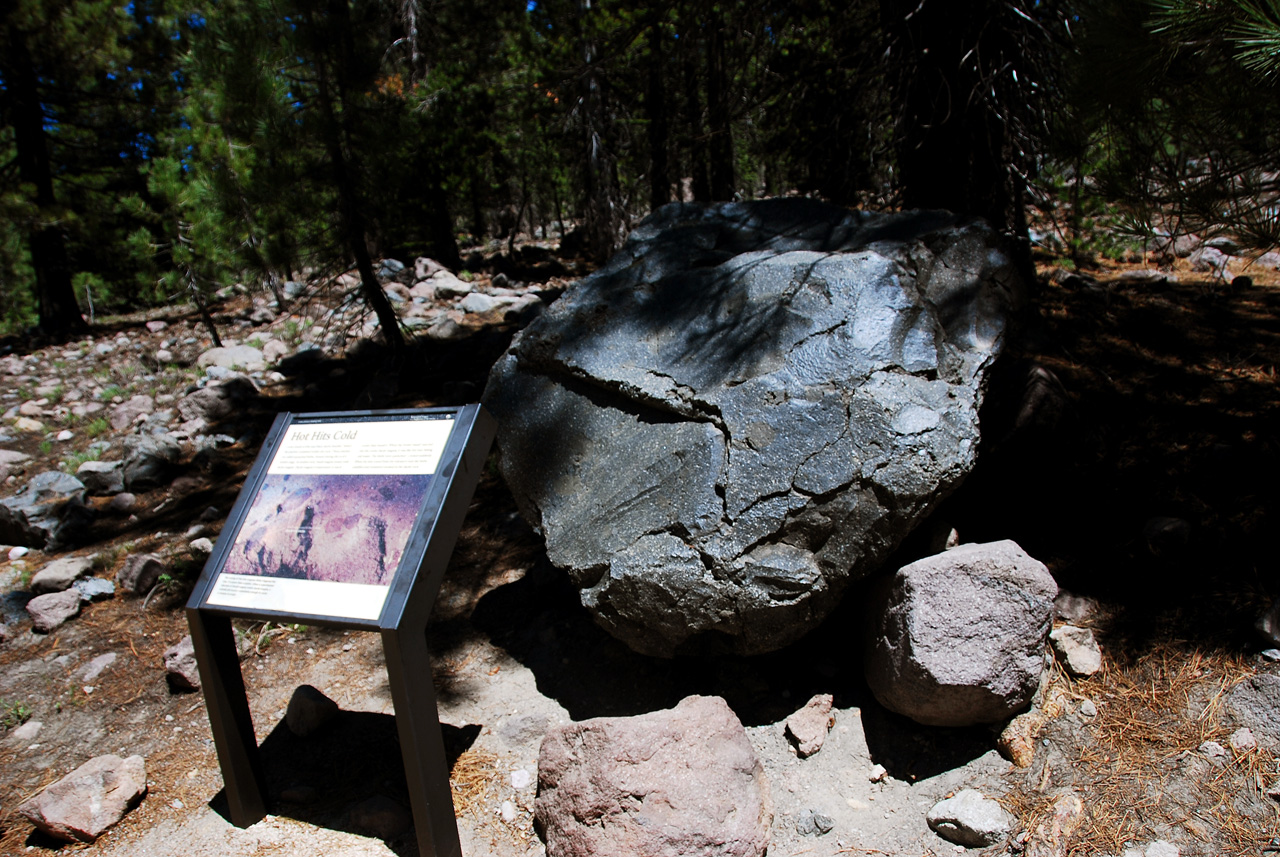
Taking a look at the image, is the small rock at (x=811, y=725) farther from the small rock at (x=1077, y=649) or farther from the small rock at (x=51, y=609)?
the small rock at (x=51, y=609)

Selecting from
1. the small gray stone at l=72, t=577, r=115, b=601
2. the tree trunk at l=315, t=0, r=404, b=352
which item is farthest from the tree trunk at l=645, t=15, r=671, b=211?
the small gray stone at l=72, t=577, r=115, b=601

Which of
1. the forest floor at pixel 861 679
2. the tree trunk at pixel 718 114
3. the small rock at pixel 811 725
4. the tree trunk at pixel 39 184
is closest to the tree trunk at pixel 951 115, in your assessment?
the forest floor at pixel 861 679

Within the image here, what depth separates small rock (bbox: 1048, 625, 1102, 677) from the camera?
2.51 meters

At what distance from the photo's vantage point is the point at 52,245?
400 inches

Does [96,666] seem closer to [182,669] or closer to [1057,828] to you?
[182,669]

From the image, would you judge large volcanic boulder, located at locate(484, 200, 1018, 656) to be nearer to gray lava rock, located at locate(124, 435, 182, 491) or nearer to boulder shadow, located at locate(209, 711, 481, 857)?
Result: boulder shadow, located at locate(209, 711, 481, 857)

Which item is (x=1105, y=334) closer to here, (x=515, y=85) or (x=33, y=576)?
(x=33, y=576)

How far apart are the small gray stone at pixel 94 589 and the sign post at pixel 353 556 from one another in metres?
1.91

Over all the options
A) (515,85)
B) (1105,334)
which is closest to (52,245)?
(515,85)

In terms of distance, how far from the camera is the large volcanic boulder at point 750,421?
2332mm

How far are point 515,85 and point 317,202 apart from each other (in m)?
4.58

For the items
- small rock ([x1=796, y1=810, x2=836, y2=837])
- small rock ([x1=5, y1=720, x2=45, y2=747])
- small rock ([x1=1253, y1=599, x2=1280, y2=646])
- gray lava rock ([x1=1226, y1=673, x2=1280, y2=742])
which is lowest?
small rock ([x1=796, y1=810, x2=836, y2=837])

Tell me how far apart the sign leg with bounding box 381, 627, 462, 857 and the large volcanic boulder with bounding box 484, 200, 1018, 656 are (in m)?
0.64

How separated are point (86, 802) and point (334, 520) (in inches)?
50.7
